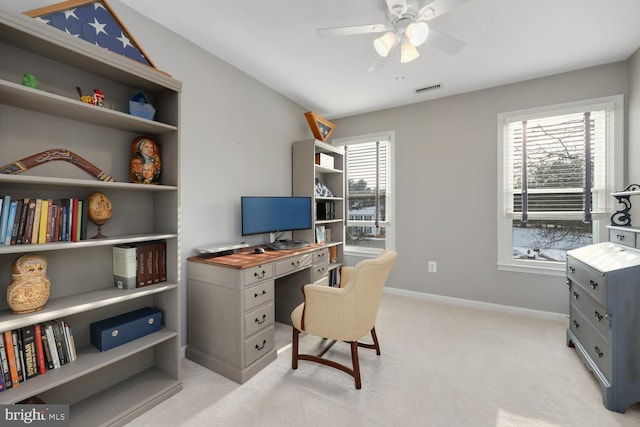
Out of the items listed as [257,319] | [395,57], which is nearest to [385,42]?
[395,57]

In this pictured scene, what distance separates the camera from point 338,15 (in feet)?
6.42

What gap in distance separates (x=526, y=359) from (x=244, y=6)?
3475mm

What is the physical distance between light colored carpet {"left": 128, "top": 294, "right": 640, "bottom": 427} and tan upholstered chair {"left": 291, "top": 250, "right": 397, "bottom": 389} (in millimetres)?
224

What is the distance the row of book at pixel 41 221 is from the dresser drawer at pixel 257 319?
113cm

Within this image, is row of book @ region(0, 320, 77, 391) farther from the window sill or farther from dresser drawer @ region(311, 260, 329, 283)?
the window sill

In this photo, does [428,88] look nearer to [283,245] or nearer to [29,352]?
[283,245]

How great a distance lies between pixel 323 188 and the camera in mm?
3717

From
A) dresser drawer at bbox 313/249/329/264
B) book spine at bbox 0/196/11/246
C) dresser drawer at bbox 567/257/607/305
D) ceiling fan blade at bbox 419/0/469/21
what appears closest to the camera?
book spine at bbox 0/196/11/246

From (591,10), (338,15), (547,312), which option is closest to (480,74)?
(591,10)

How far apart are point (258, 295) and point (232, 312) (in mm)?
216

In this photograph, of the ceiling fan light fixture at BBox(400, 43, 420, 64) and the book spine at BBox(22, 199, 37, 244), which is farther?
the ceiling fan light fixture at BBox(400, 43, 420, 64)

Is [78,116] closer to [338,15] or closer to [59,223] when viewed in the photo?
[59,223]

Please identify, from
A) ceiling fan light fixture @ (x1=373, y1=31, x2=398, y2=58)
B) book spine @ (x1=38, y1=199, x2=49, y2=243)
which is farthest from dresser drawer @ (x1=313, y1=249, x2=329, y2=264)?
book spine @ (x1=38, y1=199, x2=49, y2=243)

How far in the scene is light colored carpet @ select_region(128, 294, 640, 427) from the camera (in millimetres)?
1565
